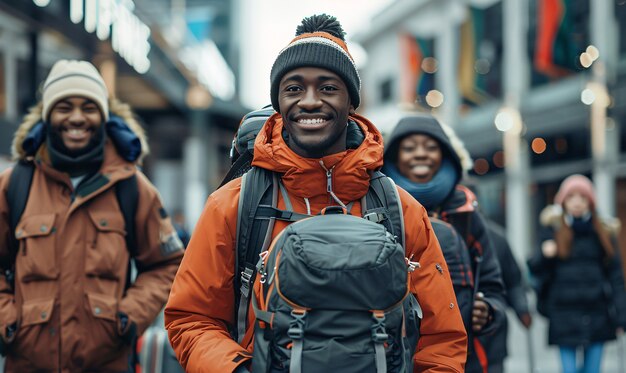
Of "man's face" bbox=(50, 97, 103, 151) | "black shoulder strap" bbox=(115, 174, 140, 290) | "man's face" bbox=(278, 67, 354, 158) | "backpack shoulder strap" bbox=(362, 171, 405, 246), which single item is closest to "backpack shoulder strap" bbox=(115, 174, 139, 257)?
"black shoulder strap" bbox=(115, 174, 140, 290)

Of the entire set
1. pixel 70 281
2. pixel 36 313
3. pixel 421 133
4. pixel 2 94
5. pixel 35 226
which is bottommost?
pixel 36 313

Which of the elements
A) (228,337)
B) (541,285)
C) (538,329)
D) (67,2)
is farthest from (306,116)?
(538,329)

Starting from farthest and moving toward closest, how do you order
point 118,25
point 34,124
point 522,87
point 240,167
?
point 522,87, point 118,25, point 34,124, point 240,167

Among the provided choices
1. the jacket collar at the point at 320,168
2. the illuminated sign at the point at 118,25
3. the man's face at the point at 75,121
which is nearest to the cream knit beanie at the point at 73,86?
the man's face at the point at 75,121

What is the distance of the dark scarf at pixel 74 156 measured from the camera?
12.0 ft

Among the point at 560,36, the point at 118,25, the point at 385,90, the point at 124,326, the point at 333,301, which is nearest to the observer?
the point at 333,301

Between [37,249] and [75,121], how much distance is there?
2.25ft

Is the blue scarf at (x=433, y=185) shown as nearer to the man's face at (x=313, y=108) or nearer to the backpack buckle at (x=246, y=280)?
the man's face at (x=313, y=108)

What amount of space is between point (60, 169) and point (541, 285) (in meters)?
4.95

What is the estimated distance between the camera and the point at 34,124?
391 centimetres

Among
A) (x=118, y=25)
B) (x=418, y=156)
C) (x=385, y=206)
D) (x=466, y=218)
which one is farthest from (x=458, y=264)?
(x=118, y=25)

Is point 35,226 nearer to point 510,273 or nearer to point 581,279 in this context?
point 510,273

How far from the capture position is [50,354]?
11.5 feet

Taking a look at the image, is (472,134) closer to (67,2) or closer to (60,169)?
(67,2)
